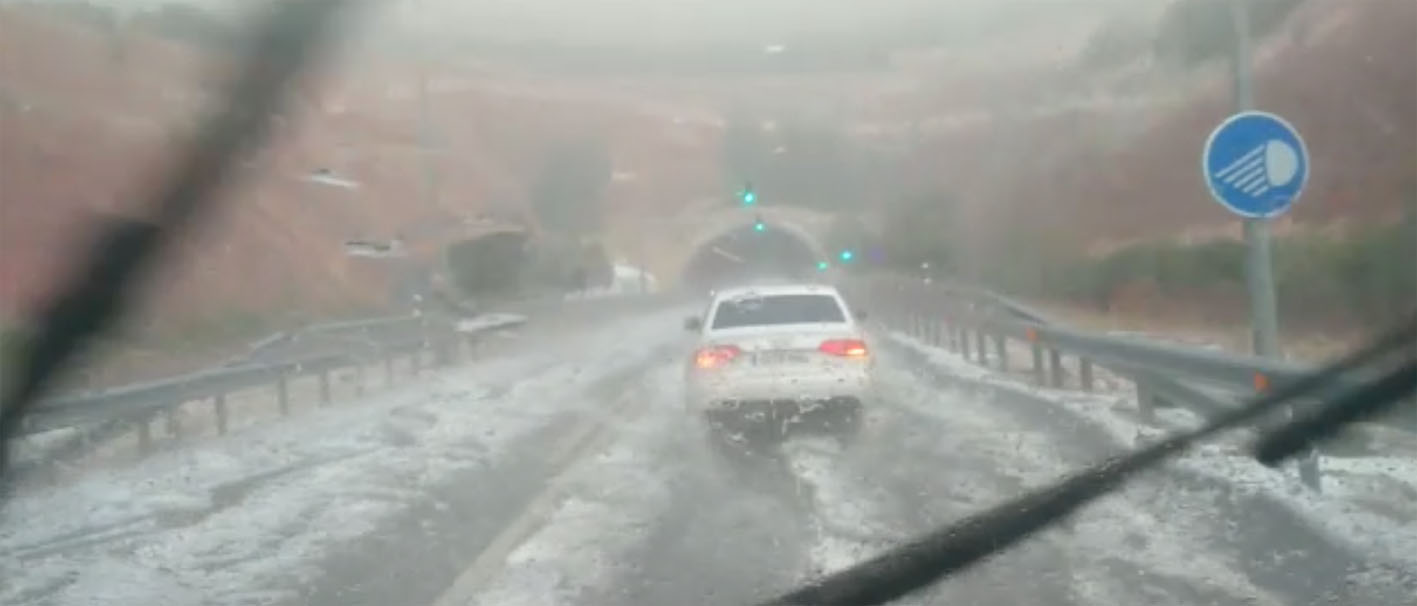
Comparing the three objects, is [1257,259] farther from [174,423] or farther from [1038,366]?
[174,423]

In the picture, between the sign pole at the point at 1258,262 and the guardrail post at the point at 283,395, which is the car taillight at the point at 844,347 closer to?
the sign pole at the point at 1258,262

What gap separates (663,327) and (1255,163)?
4018 centimetres

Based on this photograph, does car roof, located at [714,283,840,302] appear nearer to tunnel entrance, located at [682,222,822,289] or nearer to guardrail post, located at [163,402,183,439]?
guardrail post, located at [163,402,183,439]

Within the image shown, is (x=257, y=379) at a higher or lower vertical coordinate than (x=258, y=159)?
lower

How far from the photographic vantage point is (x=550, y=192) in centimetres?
4581

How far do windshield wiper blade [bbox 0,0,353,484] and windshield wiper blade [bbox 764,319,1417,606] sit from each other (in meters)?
11.1

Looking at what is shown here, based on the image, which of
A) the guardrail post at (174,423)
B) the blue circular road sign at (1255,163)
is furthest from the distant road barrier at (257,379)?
the blue circular road sign at (1255,163)

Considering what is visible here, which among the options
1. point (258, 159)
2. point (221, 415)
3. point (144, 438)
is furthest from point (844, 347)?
point (258, 159)

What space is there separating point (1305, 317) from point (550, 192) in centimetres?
2287

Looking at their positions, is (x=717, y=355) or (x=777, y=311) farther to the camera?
(x=777, y=311)

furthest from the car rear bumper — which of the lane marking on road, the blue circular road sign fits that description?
the blue circular road sign

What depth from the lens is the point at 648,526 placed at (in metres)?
11.5

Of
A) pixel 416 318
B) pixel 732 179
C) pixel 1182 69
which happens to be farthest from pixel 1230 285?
pixel 732 179

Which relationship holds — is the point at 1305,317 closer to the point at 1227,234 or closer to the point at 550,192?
the point at 1227,234
